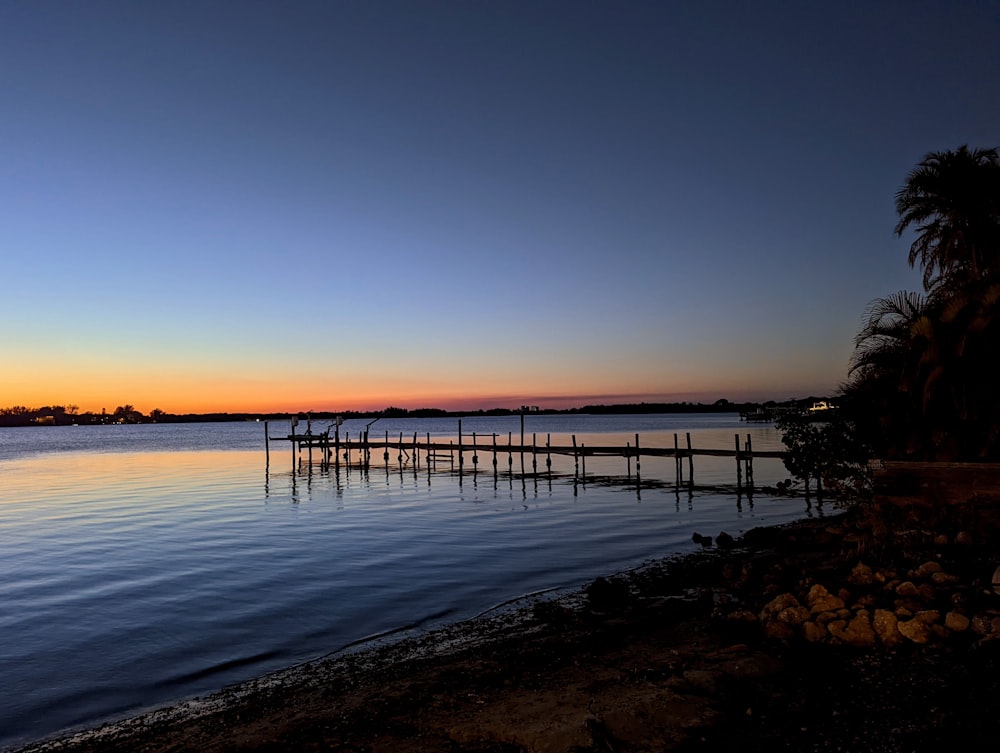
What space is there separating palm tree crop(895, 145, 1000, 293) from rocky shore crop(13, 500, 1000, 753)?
767 inches

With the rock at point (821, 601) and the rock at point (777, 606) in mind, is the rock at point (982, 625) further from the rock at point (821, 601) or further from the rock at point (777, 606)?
the rock at point (777, 606)

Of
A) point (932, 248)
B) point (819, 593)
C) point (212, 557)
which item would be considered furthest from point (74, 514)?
point (932, 248)

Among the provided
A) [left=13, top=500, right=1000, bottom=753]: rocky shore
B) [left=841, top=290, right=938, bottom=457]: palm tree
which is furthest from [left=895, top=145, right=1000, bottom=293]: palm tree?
[left=13, top=500, right=1000, bottom=753]: rocky shore

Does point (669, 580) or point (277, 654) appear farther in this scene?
point (669, 580)

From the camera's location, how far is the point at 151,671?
1143 centimetres

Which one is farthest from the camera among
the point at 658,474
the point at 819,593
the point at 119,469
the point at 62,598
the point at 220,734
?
the point at 119,469

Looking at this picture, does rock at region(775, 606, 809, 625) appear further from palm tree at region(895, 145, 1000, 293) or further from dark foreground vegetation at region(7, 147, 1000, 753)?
palm tree at region(895, 145, 1000, 293)

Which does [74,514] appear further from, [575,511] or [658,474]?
[658,474]

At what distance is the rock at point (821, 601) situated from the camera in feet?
31.6

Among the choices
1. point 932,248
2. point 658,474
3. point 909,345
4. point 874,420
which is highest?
point 932,248

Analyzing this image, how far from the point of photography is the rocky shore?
683 cm

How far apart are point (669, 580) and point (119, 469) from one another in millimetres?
54992

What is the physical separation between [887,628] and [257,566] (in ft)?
50.8

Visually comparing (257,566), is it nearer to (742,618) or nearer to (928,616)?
(742,618)
